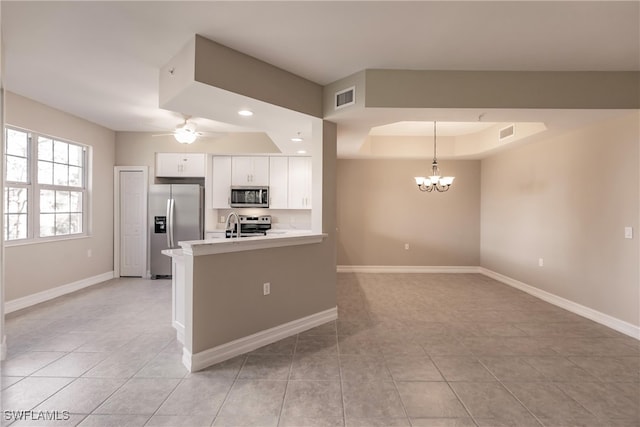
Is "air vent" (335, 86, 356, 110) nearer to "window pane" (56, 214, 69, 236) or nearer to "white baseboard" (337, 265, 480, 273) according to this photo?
"white baseboard" (337, 265, 480, 273)

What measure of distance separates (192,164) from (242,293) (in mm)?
3803

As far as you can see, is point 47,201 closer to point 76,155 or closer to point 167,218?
point 76,155

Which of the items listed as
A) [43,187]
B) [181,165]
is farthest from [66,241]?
[181,165]

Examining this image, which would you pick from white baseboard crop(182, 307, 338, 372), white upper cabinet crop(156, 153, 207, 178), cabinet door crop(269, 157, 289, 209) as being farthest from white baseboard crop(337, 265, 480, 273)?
white upper cabinet crop(156, 153, 207, 178)

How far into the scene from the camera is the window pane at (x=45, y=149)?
4344 millimetres

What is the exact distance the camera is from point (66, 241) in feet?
15.3

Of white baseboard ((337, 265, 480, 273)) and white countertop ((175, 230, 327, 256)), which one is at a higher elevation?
white countertop ((175, 230, 327, 256))

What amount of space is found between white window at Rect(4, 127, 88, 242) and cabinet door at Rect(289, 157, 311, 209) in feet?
11.4

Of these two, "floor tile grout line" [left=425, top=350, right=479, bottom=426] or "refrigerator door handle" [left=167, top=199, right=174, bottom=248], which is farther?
"refrigerator door handle" [left=167, top=199, right=174, bottom=248]

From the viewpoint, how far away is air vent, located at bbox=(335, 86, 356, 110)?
3.21 m

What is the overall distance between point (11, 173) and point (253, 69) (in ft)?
11.8

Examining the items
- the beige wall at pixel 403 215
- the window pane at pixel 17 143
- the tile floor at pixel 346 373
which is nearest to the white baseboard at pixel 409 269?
the beige wall at pixel 403 215

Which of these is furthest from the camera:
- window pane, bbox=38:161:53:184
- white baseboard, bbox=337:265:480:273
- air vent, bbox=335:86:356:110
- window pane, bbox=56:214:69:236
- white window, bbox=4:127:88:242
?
white baseboard, bbox=337:265:480:273

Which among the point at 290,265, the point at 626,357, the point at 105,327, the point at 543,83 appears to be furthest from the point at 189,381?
the point at 543,83
